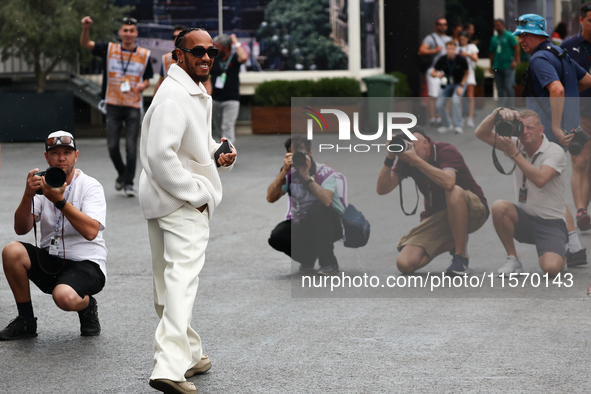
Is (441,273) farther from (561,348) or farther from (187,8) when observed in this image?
(187,8)

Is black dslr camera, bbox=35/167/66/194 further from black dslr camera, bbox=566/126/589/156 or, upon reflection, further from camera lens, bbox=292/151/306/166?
black dslr camera, bbox=566/126/589/156

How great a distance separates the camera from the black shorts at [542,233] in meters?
6.30

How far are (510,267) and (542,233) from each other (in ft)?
1.33

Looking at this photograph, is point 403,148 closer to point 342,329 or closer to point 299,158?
point 299,158

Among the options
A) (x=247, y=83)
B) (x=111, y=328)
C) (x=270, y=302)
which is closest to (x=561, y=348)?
(x=270, y=302)

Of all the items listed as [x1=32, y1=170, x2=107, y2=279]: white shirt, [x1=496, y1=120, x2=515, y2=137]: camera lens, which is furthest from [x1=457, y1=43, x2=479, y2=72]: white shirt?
[x1=32, y1=170, x2=107, y2=279]: white shirt

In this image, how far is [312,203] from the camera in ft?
20.5

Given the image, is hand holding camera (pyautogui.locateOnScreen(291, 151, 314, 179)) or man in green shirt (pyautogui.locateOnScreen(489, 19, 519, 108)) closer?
hand holding camera (pyautogui.locateOnScreen(291, 151, 314, 179))

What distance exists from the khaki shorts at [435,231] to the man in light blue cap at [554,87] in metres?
0.73

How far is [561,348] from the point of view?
4633 mm

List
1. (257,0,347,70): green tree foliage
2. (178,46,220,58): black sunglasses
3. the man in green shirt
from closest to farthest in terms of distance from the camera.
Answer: (178,46,220,58): black sunglasses, the man in green shirt, (257,0,347,70): green tree foliage

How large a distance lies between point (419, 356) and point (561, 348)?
30.5 inches

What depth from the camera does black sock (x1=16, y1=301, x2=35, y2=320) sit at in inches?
199

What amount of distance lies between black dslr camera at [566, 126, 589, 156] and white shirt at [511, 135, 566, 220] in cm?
15
